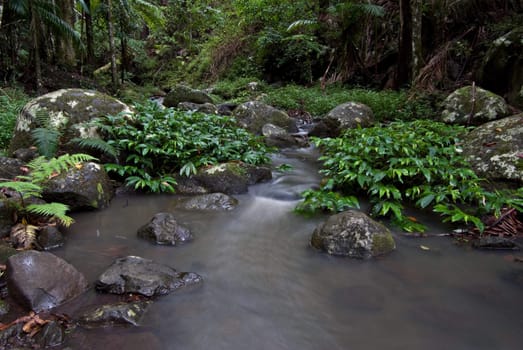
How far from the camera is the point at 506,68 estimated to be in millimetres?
8414

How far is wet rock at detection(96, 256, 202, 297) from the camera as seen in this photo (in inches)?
118

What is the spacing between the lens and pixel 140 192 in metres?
5.56

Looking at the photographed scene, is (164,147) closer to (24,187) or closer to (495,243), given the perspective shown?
(24,187)

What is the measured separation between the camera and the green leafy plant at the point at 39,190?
12.0 feet

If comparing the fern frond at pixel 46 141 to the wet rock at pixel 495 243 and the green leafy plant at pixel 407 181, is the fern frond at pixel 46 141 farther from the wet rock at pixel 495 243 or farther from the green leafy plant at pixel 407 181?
the wet rock at pixel 495 243

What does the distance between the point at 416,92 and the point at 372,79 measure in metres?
3.91

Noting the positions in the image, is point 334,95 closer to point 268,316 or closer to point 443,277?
point 443,277

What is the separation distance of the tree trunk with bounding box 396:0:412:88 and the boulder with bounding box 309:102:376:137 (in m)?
3.23

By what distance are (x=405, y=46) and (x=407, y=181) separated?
7753mm

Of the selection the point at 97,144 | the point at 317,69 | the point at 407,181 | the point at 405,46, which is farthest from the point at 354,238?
the point at 317,69

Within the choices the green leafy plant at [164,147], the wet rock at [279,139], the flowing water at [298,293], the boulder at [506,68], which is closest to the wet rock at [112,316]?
the flowing water at [298,293]

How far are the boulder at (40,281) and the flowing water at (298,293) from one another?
0.13m

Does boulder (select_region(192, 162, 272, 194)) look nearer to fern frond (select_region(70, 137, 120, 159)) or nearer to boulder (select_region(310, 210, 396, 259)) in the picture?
fern frond (select_region(70, 137, 120, 159))

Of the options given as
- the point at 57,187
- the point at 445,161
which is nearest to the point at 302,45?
the point at 445,161
